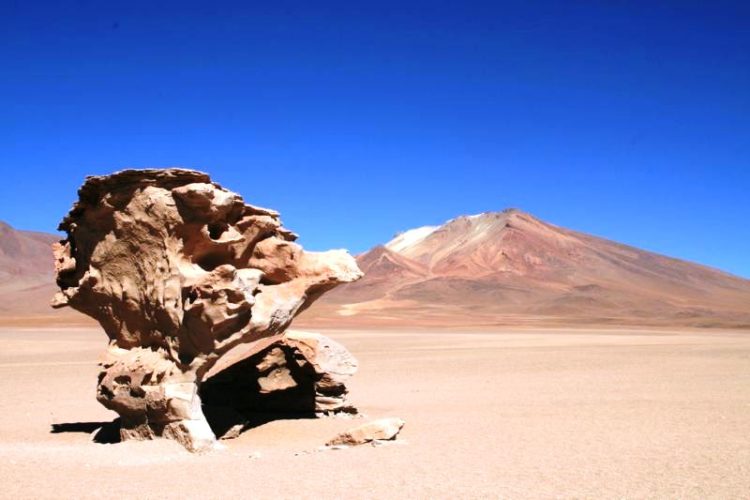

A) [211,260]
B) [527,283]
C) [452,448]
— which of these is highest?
[527,283]

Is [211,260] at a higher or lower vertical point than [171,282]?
higher

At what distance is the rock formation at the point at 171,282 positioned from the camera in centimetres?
1045

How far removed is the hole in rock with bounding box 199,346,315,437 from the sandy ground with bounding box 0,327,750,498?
95cm

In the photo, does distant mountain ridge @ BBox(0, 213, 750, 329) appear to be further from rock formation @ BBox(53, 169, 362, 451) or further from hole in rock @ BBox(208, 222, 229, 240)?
hole in rock @ BBox(208, 222, 229, 240)

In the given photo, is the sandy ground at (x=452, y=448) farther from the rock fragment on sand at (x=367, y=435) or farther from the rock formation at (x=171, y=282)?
the rock formation at (x=171, y=282)

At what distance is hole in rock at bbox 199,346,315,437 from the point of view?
1373 centimetres

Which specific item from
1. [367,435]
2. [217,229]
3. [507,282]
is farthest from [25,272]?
[367,435]

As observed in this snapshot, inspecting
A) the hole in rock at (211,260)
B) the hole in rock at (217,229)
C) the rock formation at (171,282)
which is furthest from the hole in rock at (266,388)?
the hole in rock at (217,229)

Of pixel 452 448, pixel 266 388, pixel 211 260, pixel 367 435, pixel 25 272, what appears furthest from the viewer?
pixel 25 272

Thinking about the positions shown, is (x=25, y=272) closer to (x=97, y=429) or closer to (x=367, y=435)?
(x=97, y=429)

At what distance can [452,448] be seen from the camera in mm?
10281

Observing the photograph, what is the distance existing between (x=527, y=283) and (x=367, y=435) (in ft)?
341

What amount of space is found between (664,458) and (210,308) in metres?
6.45

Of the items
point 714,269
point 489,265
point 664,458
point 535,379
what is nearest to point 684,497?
point 664,458
